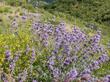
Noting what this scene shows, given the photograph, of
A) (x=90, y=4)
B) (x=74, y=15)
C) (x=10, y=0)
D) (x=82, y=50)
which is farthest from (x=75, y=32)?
(x=90, y=4)

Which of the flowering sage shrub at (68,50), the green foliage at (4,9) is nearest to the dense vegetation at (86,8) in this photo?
the green foliage at (4,9)

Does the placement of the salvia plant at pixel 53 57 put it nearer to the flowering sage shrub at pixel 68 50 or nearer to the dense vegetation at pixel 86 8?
the flowering sage shrub at pixel 68 50

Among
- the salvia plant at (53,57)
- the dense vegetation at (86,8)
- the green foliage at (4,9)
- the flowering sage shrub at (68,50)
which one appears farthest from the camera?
the dense vegetation at (86,8)

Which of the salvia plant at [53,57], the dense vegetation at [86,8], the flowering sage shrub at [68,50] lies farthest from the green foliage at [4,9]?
the flowering sage shrub at [68,50]

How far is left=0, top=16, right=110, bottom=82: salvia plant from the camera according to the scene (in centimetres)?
543

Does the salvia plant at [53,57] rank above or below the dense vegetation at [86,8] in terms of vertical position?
above

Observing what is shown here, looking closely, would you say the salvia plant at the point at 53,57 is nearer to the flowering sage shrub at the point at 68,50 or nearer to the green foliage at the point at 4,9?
the flowering sage shrub at the point at 68,50

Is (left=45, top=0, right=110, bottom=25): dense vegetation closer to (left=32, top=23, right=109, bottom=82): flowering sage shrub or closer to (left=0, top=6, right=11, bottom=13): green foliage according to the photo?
(left=0, top=6, right=11, bottom=13): green foliage

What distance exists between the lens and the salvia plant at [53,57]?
5.43 metres

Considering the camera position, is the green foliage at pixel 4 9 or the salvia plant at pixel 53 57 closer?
the salvia plant at pixel 53 57

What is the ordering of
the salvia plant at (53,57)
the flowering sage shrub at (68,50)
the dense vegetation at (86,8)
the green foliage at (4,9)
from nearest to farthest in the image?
1. the salvia plant at (53,57)
2. the flowering sage shrub at (68,50)
3. the green foliage at (4,9)
4. the dense vegetation at (86,8)

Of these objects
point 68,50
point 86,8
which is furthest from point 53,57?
point 86,8

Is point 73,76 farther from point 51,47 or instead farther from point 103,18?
point 103,18

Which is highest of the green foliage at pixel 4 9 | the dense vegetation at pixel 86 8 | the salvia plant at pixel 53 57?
the salvia plant at pixel 53 57
